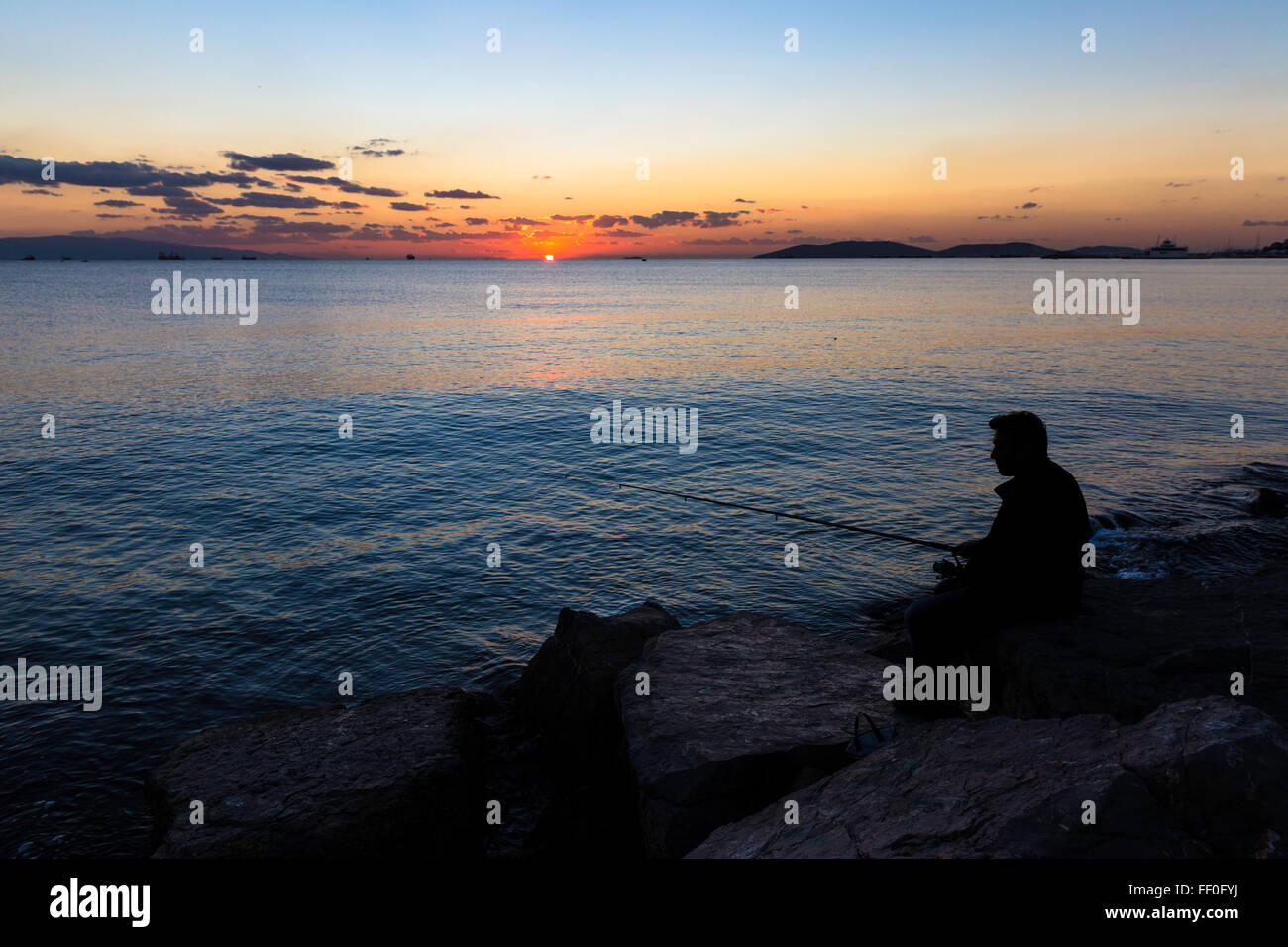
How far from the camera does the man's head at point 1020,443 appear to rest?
6.59 m

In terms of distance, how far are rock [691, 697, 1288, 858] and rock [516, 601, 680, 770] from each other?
3.33 metres

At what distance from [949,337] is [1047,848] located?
6137 centimetres

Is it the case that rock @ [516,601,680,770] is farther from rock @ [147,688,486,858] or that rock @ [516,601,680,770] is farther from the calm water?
the calm water

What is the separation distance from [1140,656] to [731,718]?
12.3ft

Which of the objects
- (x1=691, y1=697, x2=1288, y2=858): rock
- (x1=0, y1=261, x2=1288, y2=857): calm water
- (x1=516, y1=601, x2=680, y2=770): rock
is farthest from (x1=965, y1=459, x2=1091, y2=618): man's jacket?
(x1=0, y1=261, x2=1288, y2=857): calm water

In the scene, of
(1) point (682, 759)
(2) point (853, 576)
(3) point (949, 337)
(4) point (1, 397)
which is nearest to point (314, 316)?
(4) point (1, 397)

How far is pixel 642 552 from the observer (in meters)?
17.7

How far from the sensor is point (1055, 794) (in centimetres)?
432

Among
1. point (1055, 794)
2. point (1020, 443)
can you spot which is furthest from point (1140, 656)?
point (1055, 794)

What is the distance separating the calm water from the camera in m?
12.6

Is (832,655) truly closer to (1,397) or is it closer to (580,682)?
(580,682)

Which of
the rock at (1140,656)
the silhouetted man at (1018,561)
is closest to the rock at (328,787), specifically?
the silhouetted man at (1018,561)

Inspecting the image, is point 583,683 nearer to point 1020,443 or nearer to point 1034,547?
point 1034,547
